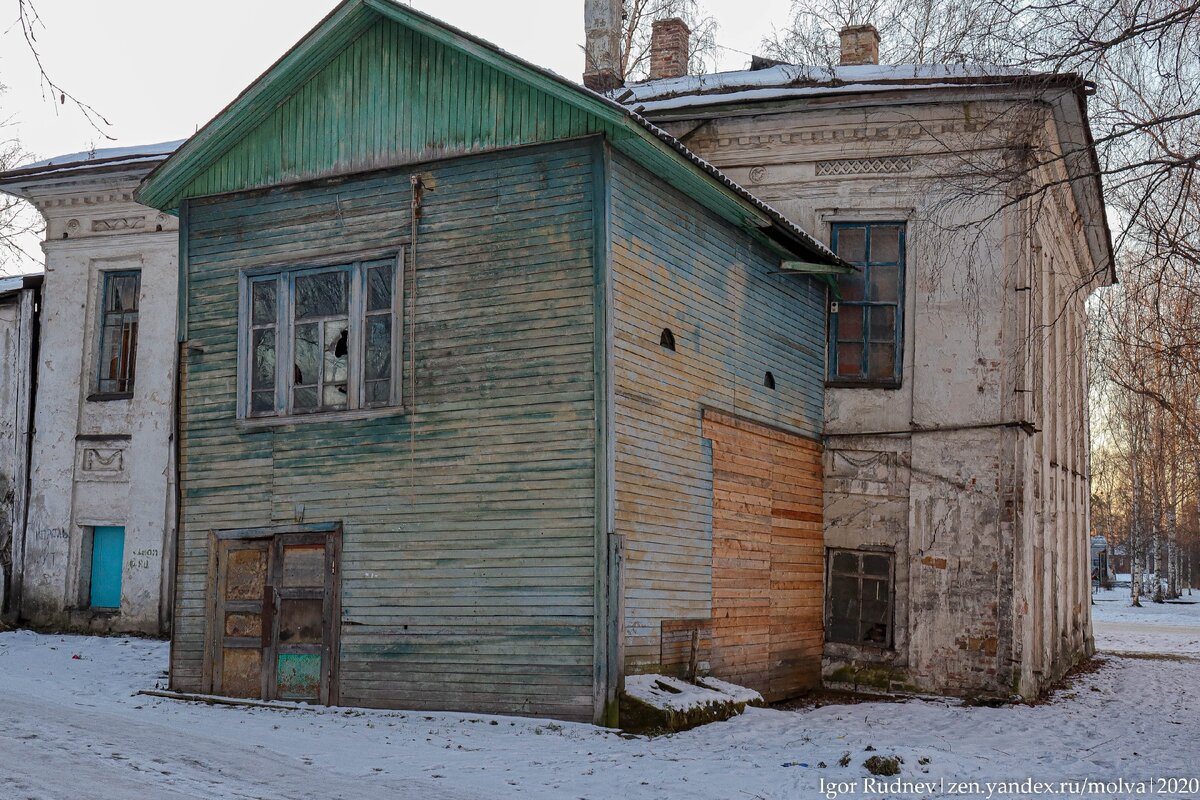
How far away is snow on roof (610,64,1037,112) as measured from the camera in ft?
48.4

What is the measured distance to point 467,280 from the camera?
11.6m

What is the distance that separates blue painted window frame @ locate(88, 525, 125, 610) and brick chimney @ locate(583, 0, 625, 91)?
1038cm

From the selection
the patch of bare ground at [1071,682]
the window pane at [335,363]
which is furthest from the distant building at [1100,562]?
the window pane at [335,363]

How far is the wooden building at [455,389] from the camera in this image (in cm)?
1101

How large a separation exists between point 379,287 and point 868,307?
6.48 metres

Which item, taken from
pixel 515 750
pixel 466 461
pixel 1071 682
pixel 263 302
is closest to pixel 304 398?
pixel 263 302

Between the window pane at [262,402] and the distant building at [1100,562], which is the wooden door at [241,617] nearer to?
the window pane at [262,402]

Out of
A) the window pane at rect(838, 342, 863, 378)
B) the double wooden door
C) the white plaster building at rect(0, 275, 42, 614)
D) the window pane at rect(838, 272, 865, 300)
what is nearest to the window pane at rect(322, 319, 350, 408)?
the double wooden door

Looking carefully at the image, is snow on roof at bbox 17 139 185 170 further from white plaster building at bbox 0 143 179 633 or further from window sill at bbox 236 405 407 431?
window sill at bbox 236 405 407 431

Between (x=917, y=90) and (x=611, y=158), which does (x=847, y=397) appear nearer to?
(x=917, y=90)

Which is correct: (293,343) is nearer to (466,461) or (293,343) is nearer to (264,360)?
(264,360)

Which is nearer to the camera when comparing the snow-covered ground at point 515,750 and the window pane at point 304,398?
the snow-covered ground at point 515,750

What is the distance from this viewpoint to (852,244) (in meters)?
15.5

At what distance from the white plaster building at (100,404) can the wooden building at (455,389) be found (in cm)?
603
